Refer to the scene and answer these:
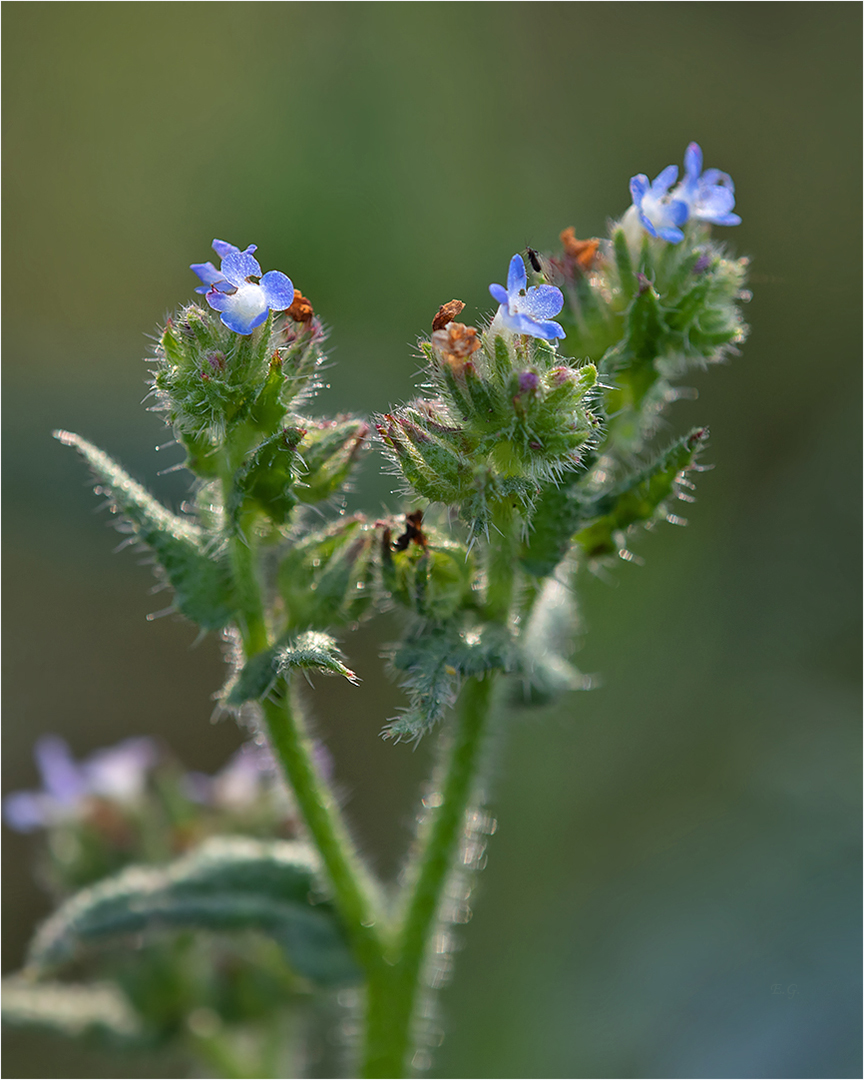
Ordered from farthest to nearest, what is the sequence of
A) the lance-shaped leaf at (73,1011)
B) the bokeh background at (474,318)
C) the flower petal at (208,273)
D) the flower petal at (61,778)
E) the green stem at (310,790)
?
the bokeh background at (474,318) < the flower petal at (61,778) < the lance-shaped leaf at (73,1011) < the green stem at (310,790) < the flower petal at (208,273)

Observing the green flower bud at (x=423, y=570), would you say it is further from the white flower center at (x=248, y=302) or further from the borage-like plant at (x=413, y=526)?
the white flower center at (x=248, y=302)

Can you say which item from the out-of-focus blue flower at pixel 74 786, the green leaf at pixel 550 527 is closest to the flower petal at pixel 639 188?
the green leaf at pixel 550 527

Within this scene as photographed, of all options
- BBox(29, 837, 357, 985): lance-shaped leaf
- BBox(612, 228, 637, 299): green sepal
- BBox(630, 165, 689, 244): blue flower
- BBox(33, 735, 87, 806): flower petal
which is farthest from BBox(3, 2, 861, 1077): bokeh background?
BBox(630, 165, 689, 244): blue flower

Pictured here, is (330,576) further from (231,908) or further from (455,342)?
(231,908)

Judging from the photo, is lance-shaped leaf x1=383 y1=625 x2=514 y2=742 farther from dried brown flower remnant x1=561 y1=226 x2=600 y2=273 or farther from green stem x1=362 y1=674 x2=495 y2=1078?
dried brown flower remnant x1=561 y1=226 x2=600 y2=273

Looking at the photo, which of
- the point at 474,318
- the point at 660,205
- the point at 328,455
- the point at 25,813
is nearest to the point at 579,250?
the point at 660,205

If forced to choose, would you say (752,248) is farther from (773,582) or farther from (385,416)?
(385,416)

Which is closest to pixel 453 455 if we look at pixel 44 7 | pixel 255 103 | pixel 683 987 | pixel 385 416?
pixel 385 416
